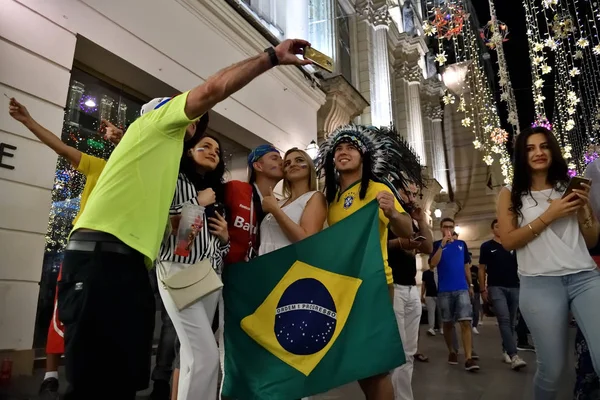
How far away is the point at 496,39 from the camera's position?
9758mm

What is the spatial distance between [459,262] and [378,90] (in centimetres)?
1006

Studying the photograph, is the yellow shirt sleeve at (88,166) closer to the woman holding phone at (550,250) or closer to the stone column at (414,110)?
the woman holding phone at (550,250)

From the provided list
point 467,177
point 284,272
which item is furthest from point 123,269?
point 467,177

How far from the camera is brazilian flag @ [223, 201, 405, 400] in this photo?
224 cm

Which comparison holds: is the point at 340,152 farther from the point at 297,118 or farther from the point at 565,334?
the point at 297,118

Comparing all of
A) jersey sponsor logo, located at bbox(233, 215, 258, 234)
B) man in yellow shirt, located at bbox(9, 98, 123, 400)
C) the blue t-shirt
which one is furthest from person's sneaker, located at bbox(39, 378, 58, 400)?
the blue t-shirt

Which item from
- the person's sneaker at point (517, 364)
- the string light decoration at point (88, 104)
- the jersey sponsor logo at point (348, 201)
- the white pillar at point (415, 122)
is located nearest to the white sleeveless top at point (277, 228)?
the jersey sponsor logo at point (348, 201)

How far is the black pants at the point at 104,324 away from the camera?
142 cm

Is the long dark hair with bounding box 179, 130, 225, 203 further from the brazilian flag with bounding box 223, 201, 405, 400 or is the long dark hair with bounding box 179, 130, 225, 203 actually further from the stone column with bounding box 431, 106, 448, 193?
the stone column with bounding box 431, 106, 448, 193

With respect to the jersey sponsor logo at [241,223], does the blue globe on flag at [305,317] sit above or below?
below

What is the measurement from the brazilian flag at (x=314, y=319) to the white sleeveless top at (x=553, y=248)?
939mm

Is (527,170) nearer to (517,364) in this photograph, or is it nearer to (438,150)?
(517,364)

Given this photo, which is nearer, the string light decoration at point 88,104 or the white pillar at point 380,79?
the string light decoration at point 88,104

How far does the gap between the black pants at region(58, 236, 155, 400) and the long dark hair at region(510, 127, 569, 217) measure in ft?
7.46
